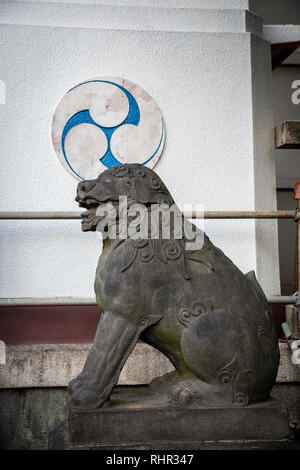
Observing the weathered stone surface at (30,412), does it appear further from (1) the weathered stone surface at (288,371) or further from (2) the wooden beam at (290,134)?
(2) the wooden beam at (290,134)

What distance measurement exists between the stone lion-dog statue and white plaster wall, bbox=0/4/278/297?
1.35m

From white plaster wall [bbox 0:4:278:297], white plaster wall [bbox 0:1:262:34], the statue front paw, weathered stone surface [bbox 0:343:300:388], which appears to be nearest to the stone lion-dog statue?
the statue front paw

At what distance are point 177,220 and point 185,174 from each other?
4.78ft

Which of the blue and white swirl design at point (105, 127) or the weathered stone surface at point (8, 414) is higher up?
the blue and white swirl design at point (105, 127)

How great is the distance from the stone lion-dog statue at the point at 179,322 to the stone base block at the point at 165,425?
39mm

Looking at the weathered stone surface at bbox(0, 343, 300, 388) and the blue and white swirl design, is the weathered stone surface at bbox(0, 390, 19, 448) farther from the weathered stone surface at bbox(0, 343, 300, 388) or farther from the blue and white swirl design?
the blue and white swirl design

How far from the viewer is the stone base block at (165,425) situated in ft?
6.60

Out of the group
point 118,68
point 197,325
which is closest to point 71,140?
point 118,68

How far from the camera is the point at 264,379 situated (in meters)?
2.12

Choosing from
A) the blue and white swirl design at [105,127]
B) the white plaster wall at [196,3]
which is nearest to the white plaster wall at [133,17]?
the white plaster wall at [196,3]

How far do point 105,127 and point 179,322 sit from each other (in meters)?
1.88

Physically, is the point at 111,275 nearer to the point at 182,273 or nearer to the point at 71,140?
the point at 182,273

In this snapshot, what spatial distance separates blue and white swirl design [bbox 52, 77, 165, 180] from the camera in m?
3.53

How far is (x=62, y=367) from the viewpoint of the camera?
3133 mm
